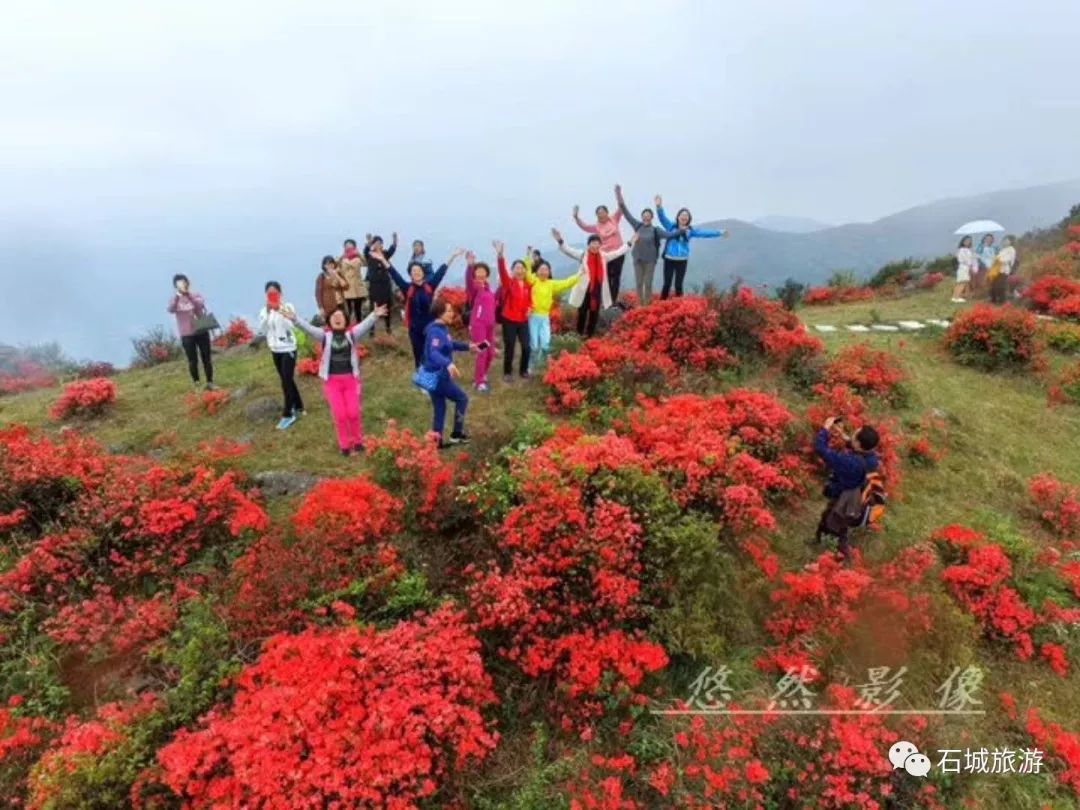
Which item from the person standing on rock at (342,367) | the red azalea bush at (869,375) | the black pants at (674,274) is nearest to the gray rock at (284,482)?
the person standing on rock at (342,367)

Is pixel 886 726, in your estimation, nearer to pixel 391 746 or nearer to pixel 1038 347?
pixel 391 746

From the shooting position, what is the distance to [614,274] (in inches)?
519

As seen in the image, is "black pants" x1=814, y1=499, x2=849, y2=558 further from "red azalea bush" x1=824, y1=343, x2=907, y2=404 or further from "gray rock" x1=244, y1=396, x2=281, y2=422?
"gray rock" x1=244, y1=396, x2=281, y2=422

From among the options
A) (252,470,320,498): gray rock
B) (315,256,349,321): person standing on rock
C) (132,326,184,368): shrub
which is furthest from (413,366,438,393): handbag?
(132,326,184,368): shrub

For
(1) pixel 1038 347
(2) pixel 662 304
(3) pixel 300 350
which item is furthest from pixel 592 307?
(1) pixel 1038 347

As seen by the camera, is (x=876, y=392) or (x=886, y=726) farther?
(x=876, y=392)

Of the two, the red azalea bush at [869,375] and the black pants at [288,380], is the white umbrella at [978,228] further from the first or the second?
the black pants at [288,380]

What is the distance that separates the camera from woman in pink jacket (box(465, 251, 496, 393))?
32.7 feet

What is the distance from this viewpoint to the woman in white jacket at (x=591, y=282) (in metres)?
11.5

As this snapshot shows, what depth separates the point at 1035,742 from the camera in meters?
5.42

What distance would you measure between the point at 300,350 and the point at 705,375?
Answer: 28.1 ft

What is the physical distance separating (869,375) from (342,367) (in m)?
9.28

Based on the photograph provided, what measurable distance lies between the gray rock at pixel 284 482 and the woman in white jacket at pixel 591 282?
6005 mm

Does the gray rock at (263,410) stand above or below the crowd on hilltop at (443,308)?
below
